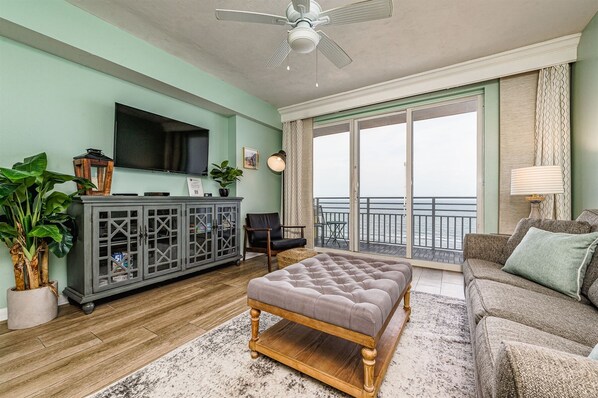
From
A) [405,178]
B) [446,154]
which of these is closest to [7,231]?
[405,178]

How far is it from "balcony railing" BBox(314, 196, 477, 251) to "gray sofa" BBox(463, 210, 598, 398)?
1917mm

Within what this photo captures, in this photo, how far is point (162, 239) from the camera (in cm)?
265

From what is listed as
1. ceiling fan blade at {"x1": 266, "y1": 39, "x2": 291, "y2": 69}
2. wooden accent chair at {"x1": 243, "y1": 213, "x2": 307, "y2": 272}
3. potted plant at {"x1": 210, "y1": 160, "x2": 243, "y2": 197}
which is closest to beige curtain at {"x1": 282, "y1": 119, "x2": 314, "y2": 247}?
wooden accent chair at {"x1": 243, "y1": 213, "x2": 307, "y2": 272}

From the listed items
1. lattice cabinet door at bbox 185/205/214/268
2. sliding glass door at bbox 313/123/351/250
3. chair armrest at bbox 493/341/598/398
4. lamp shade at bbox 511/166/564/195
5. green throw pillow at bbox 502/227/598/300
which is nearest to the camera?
chair armrest at bbox 493/341/598/398

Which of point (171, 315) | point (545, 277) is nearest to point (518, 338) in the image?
point (545, 277)

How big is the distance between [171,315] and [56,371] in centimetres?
73

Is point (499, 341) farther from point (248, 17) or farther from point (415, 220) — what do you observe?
point (415, 220)

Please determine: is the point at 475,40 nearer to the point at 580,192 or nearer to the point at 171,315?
the point at 580,192

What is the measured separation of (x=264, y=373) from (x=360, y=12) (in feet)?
7.47

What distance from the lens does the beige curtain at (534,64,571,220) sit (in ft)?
8.49

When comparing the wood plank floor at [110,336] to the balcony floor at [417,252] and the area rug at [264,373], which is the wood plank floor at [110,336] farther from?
the balcony floor at [417,252]

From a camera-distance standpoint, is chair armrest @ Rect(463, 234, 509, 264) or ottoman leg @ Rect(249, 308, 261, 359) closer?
ottoman leg @ Rect(249, 308, 261, 359)

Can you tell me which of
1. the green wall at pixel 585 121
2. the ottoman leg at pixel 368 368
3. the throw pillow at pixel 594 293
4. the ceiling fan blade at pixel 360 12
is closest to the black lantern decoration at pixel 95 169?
the ceiling fan blade at pixel 360 12

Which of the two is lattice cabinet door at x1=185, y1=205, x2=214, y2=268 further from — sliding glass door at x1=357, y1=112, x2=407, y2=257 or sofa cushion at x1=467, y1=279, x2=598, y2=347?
sofa cushion at x1=467, y1=279, x2=598, y2=347
